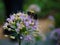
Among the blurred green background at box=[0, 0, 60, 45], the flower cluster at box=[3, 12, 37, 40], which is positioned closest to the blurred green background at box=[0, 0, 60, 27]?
the blurred green background at box=[0, 0, 60, 45]

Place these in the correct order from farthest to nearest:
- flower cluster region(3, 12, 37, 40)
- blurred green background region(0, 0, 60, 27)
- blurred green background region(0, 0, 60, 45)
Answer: blurred green background region(0, 0, 60, 27)
blurred green background region(0, 0, 60, 45)
flower cluster region(3, 12, 37, 40)

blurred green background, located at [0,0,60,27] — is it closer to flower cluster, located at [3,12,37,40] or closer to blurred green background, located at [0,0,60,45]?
blurred green background, located at [0,0,60,45]

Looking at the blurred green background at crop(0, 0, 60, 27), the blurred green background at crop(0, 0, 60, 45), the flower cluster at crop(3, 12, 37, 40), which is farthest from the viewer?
the blurred green background at crop(0, 0, 60, 27)

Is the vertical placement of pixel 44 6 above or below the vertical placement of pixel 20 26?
below

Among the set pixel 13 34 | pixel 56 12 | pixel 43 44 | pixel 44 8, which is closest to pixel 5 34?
pixel 13 34

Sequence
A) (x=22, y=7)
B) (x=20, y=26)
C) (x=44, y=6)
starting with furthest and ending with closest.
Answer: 1. (x=44, y=6)
2. (x=22, y=7)
3. (x=20, y=26)

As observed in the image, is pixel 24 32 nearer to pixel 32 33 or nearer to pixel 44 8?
pixel 32 33

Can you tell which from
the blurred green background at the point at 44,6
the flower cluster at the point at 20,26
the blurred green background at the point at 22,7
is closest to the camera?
the flower cluster at the point at 20,26

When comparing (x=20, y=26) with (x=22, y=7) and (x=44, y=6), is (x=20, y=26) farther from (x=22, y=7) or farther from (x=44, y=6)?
(x=44, y=6)

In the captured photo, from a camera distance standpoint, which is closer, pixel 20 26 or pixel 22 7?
pixel 20 26

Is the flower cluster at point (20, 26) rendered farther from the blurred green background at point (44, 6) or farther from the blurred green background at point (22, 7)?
the blurred green background at point (44, 6)

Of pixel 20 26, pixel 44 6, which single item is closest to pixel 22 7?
pixel 20 26

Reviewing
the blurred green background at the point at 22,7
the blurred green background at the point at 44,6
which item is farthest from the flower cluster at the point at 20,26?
the blurred green background at the point at 44,6
